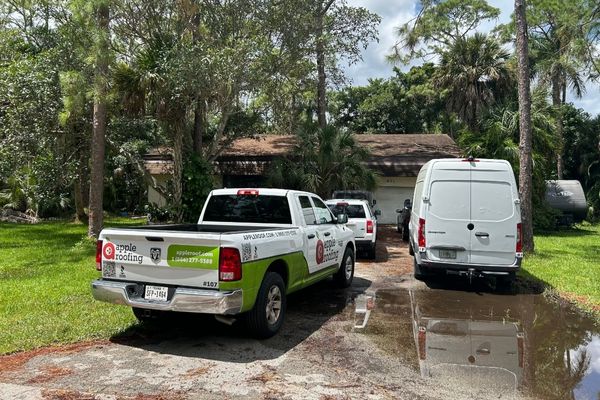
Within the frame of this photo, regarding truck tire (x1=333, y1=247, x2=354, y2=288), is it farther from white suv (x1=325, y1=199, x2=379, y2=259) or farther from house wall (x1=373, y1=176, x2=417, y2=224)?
house wall (x1=373, y1=176, x2=417, y2=224)

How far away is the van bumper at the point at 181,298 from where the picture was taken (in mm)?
5055

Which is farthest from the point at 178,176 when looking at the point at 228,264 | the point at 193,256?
the point at 228,264

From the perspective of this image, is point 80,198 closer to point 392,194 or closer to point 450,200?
point 392,194

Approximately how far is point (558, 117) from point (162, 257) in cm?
2031

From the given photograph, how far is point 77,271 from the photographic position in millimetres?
9914

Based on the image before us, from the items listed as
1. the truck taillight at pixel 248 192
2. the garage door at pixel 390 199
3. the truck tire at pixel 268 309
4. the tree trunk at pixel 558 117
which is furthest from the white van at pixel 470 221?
the garage door at pixel 390 199

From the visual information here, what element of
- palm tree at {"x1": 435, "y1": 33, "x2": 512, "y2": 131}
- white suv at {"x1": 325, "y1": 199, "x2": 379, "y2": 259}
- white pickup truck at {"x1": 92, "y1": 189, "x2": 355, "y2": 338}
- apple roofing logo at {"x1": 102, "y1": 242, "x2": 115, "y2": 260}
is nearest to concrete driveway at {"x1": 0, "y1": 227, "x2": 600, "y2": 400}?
white pickup truck at {"x1": 92, "y1": 189, "x2": 355, "y2": 338}

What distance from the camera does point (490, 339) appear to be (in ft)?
19.9

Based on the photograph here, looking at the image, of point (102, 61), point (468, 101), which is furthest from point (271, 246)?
point (468, 101)

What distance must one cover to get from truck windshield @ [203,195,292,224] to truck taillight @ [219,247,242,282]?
201 cm

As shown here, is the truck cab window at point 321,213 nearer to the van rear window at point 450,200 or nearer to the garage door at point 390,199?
the van rear window at point 450,200

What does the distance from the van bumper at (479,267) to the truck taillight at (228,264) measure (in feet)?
15.6

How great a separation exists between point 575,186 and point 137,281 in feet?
72.7

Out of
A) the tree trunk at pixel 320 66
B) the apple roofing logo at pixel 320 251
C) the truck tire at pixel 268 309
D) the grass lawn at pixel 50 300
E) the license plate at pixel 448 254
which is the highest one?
the tree trunk at pixel 320 66
